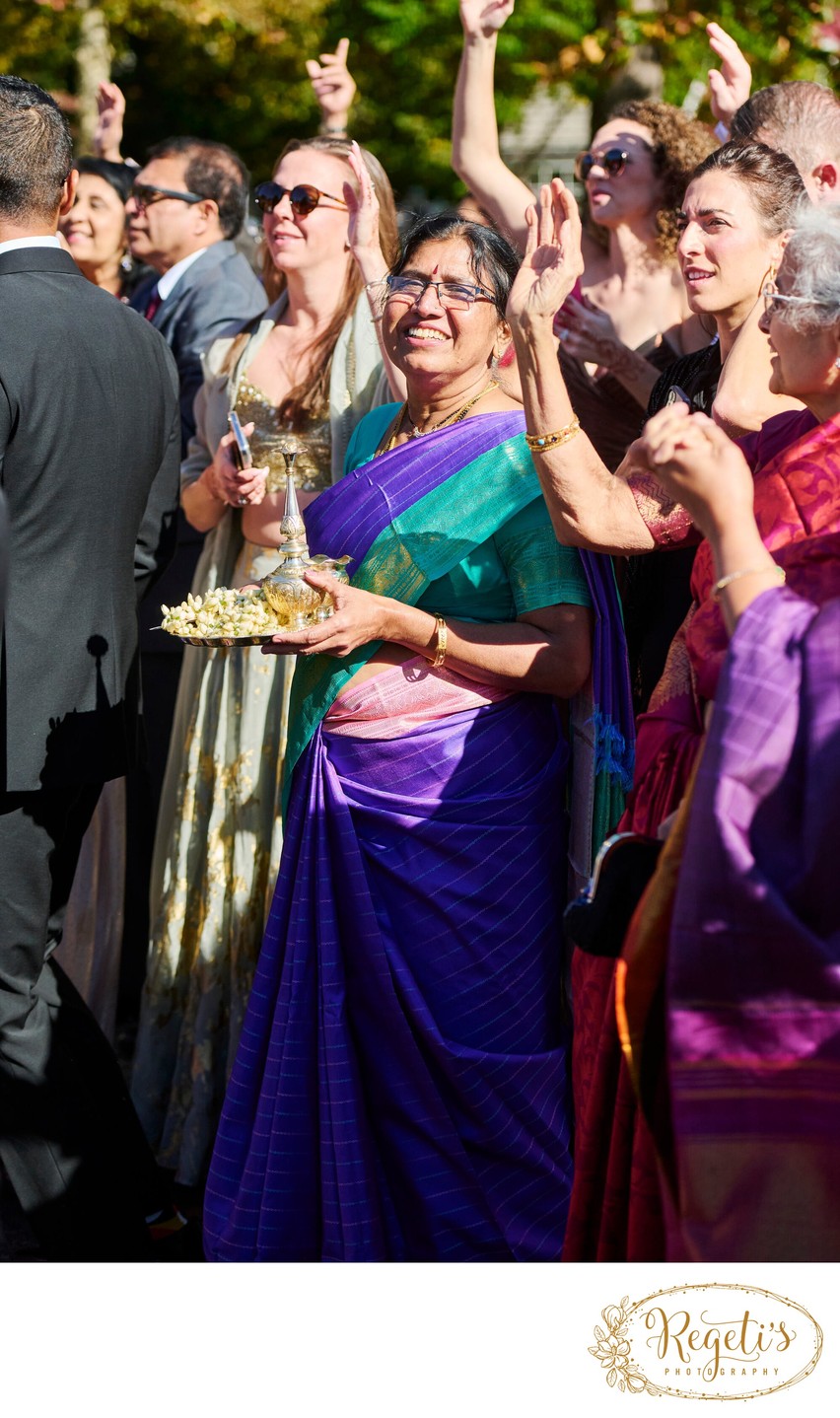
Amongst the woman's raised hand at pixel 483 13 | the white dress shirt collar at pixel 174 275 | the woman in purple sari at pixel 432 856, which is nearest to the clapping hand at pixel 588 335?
the woman in purple sari at pixel 432 856

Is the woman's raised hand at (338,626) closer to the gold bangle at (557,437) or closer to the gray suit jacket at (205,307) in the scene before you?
→ the gold bangle at (557,437)

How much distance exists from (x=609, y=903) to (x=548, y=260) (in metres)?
1.16

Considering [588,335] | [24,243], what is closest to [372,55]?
[588,335]

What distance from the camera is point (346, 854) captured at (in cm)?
322

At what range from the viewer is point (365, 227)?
12.8 feet

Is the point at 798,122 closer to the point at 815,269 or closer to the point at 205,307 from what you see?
the point at 815,269

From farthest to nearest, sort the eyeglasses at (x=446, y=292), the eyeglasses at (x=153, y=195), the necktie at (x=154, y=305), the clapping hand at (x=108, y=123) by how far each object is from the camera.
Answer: the clapping hand at (x=108, y=123)
the eyeglasses at (x=153, y=195)
the necktie at (x=154, y=305)
the eyeglasses at (x=446, y=292)

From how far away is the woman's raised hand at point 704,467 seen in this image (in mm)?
2117

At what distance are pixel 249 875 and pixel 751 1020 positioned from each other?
2.28 meters

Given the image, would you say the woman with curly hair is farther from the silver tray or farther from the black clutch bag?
the black clutch bag

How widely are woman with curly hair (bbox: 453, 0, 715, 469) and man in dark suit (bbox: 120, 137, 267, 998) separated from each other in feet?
3.40

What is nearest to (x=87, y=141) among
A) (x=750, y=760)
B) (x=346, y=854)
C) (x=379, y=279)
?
(x=379, y=279)

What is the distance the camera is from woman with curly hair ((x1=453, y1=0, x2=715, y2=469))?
14.6 ft
